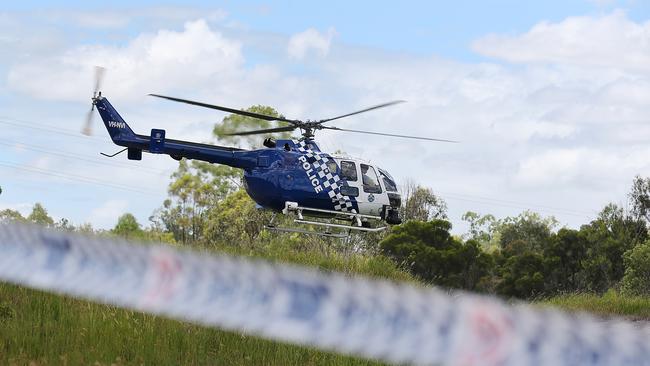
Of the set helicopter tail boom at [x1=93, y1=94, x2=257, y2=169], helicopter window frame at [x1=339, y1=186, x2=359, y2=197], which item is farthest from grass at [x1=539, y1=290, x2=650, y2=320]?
helicopter tail boom at [x1=93, y1=94, x2=257, y2=169]

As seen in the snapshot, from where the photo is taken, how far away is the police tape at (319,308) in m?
10.1

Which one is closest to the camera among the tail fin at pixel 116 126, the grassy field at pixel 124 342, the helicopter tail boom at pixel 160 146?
the grassy field at pixel 124 342

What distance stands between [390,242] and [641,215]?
1357 centimetres

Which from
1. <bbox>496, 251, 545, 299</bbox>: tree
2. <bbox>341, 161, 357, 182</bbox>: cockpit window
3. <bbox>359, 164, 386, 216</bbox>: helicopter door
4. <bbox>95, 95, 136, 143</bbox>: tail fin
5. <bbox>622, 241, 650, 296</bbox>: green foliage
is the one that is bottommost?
<bbox>496, 251, 545, 299</bbox>: tree

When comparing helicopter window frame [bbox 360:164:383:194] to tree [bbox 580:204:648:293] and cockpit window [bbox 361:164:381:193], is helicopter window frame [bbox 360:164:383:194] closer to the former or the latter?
cockpit window [bbox 361:164:381:193]

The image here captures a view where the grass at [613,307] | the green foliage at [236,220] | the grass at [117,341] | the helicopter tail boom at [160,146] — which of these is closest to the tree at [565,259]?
the green foliage at [236,220]

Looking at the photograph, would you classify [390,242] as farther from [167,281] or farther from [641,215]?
[167,281]

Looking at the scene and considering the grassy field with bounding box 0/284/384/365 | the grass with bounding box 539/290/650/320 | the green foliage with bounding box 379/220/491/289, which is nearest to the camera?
→ the grassy field with bounding box 0/284/384/365

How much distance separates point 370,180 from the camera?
25625 mm

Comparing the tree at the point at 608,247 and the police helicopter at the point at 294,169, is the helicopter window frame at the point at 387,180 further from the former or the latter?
the tree at the point at 608,247

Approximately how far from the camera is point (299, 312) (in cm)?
1173

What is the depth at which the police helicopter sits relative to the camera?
2408cm

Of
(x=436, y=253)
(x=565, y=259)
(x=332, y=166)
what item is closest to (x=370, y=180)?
(x=332, y=166)

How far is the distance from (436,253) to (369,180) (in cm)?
2527
